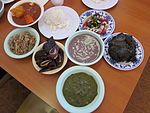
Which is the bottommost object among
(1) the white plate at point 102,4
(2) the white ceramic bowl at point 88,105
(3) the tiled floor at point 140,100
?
(3) the tiled floor at point 140,100

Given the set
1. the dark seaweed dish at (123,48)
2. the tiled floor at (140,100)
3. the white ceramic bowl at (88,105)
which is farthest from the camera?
the tiled floor at (140,100)

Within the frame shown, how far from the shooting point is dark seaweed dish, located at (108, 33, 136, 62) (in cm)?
112

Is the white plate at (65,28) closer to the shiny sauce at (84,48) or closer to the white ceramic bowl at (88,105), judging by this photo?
the shiny sauce at (84,48)

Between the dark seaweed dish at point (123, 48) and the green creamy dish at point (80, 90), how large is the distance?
18 cm

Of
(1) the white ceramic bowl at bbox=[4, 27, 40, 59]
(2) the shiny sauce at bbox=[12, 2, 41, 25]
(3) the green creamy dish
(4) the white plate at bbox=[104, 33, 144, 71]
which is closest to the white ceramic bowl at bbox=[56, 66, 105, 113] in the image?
(3) the green creamy dish

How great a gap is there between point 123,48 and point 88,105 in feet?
1.11

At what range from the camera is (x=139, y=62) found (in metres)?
1.13

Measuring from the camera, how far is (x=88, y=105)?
102 cm

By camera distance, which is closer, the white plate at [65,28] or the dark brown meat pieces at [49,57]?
the dark brown meat pieces at [49,57]

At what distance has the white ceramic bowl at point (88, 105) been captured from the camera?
1014 millimetres

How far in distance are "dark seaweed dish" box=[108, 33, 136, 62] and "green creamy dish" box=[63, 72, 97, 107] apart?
0.18 m

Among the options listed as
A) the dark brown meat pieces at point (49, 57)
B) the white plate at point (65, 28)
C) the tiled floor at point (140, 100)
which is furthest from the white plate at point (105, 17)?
the tiled floor at point (140, 100)

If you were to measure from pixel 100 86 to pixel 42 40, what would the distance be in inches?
16.9

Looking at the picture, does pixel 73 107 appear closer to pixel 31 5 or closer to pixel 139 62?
pixel 139 62
